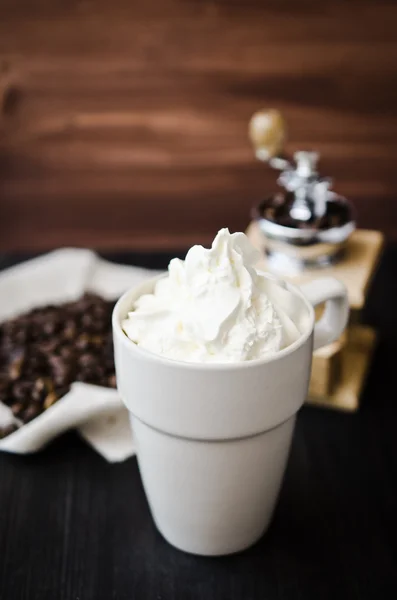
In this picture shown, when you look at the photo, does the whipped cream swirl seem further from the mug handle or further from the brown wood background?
the brown wood background

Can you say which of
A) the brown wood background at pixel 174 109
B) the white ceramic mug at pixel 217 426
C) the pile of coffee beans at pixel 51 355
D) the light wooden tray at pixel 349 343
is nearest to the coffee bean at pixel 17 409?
the pile of coffee beans at pixel 51 355

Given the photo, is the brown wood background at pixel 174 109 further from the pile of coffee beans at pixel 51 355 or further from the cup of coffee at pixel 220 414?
the cup of coffee at pixel 220 414

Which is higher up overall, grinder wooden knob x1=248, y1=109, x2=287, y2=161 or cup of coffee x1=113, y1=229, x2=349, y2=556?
grinder wooden knob x1=248, y1=109, x2=287, y2=161

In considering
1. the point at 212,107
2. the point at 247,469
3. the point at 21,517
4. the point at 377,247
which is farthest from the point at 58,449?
the point at 212,107

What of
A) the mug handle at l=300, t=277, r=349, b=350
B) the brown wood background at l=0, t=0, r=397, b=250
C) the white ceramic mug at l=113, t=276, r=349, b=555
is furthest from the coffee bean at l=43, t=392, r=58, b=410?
the brown wood background at l=0, t=0, r=397, b=250

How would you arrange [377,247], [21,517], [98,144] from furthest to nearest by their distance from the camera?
[98,144] → [377,247] → [21,517]

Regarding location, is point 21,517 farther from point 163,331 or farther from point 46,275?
point 46,275
